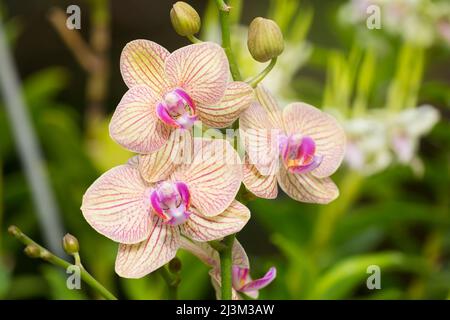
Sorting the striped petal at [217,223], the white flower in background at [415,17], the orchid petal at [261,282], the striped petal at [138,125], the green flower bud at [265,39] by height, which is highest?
the white flower in background at [415,17]

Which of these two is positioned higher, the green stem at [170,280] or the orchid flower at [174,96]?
the orchid flower at [174,96]

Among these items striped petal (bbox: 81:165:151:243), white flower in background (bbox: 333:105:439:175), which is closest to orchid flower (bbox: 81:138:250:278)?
striped petal (bbox: 81:165:151:243)

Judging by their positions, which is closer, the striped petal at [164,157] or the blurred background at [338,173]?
the striped petal at [164,157]

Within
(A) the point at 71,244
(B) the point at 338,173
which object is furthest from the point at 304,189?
(B) the point at 338,173

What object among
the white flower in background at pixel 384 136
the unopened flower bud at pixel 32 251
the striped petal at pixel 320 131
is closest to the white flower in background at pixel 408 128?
the white flower in background at pixel 384 136

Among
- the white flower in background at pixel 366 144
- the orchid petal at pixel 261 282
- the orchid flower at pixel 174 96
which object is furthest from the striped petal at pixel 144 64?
the white flower in background at pixel 366 144

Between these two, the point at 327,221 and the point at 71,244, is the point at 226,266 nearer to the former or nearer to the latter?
the point at 71,244

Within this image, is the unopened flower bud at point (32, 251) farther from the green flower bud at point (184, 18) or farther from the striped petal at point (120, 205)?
the green flower bud at point (184, 18)
